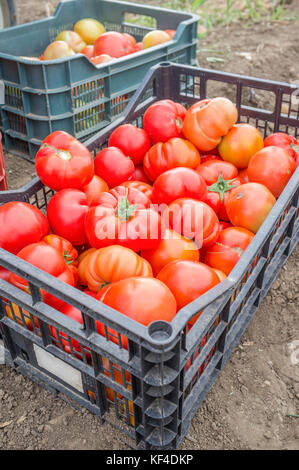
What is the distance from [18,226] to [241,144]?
111cm

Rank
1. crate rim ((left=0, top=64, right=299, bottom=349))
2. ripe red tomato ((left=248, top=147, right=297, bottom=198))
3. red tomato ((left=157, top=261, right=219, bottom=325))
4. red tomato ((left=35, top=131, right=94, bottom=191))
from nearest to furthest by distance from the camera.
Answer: crate rim ((left=0, top=64, right=299, bottom=349)), red tomato ((left=157, top=261, right=219, bottom=325)), red tomato ((left=35, top=131, right=94, bottom=191)), ripe red tomato ((left=248, top=147, right=297, bottom=198))

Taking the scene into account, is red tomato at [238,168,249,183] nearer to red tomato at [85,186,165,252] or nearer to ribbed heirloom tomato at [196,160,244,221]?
ribbed heirloom tomato at [196,160,244,221]

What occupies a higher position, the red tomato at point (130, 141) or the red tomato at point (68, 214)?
the red tomato at point (130, 141)

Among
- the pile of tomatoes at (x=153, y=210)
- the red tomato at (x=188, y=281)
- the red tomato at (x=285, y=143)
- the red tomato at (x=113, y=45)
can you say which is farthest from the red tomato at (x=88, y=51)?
the red tomato at (x=188, y=281)

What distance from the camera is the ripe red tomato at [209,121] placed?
7.16 ft

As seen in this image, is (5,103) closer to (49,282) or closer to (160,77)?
(160,77)

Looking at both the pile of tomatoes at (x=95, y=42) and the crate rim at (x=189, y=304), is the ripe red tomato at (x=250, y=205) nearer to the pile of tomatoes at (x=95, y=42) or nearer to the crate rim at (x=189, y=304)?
the crate rim at (x=189, y=304)

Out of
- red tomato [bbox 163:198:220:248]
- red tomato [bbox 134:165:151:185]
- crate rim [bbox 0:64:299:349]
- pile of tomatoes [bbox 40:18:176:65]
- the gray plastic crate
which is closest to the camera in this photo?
crate rim [bbox 0:64:299:349]

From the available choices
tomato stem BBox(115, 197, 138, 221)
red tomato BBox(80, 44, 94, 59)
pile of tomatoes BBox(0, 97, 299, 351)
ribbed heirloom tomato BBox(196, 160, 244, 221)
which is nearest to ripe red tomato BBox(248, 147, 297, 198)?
pile of tomatoes BBox(0, 97, 299, 351)

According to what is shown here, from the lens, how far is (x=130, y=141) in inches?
90.6

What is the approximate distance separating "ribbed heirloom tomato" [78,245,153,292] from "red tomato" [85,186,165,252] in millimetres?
64

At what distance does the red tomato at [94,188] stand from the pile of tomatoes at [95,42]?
1.56m

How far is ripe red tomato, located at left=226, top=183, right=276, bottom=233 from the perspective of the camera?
6.39 feet

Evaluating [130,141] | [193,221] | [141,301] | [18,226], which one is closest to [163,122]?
[130,141]
